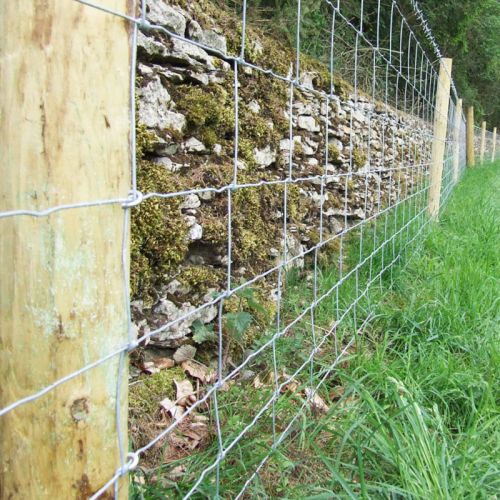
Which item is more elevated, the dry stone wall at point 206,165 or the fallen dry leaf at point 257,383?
the dry stone wall at point 206,165

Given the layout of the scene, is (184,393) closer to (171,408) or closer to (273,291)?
(171,408)

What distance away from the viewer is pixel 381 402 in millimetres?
1893

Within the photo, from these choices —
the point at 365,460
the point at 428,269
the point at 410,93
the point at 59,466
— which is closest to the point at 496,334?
the point at 428,269

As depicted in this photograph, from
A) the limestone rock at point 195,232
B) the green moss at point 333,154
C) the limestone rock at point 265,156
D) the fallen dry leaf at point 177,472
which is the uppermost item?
the green moss at point 333,154

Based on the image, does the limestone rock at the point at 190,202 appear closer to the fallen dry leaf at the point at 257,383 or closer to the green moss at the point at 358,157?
the fallen dry leaf at the point at 257,383

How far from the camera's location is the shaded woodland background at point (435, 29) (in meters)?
3.10

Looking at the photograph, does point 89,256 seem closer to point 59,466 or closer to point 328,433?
point 59,466

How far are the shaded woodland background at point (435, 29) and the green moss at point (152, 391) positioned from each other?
186 cm

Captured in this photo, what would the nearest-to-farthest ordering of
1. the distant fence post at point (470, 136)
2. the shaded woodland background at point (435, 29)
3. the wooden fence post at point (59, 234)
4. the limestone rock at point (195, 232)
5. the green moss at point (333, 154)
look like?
1. the wooden fence post at point (59, 234)
2. the limestone rock at point (195, 232)
3. the shaded woodland background at point (435, 29)
4. the green moss at point (333, 154)
5. the distant fence post at point (470, 136)

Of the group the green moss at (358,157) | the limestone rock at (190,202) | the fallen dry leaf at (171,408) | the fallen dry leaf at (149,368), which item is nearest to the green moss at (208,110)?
the limestone rock at (190,202)

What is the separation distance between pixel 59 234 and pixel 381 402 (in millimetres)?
1463

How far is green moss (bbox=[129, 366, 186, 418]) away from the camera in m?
1.73

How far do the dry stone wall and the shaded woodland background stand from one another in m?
0.38

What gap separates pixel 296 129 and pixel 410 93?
3930 millimetres
